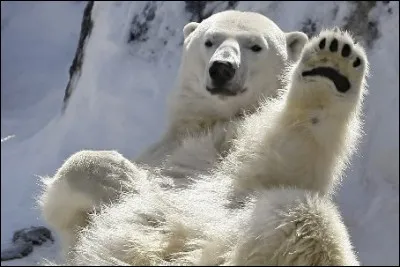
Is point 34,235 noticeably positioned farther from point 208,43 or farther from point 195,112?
point 208,43

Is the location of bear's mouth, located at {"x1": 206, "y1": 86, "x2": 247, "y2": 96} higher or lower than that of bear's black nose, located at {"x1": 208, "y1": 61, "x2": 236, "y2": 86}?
lower

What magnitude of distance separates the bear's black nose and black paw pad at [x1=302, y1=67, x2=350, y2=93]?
714 millimetres

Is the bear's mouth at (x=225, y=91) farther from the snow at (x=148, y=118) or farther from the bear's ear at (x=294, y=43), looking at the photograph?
the snow at (x=148, y=118)

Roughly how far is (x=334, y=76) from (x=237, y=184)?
0.44 meters

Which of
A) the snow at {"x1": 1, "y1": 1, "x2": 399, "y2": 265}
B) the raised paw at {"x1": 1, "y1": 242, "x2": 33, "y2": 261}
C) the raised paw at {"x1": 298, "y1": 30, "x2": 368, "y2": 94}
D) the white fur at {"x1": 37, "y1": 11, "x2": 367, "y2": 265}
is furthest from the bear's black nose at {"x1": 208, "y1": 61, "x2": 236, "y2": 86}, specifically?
the raised paw at {"x1": 1, "y1": 242, "x2": 33, "y2": 261}

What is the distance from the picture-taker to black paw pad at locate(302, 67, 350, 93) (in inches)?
94.3

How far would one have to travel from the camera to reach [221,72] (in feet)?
10.2

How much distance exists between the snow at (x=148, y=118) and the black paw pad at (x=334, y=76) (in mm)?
2879

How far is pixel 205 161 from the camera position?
9.71 ft

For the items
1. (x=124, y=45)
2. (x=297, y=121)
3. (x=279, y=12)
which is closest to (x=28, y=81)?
(x=124, y=45)

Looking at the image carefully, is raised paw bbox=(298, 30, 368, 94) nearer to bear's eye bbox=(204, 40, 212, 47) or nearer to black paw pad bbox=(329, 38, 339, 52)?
black paw pad bbox=(329, 38, 339, 52)

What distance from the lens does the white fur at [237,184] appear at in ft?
6.51

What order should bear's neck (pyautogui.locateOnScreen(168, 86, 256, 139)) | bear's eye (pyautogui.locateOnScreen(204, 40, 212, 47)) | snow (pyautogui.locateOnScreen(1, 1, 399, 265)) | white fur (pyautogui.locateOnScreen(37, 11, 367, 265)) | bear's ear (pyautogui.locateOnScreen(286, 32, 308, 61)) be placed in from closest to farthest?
white fur (pyautogui.locateOnScreen(37, 11, 367, 265)) → bear's neck (pyautogui.locateOnScreen(168, 86, 256, 139)) → bear's eye (pyautogui.locateOnScreen(204, 40, 212, 47)) → bear's ear (pyautogui.locateOnScreen(286, 32, 308, 61)) → snow (pyautogui.locateOnScreen(1, 1, 399, 265))

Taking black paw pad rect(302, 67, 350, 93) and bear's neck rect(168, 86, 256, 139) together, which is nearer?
black paw pad rect(302, 67, 350, 93)
